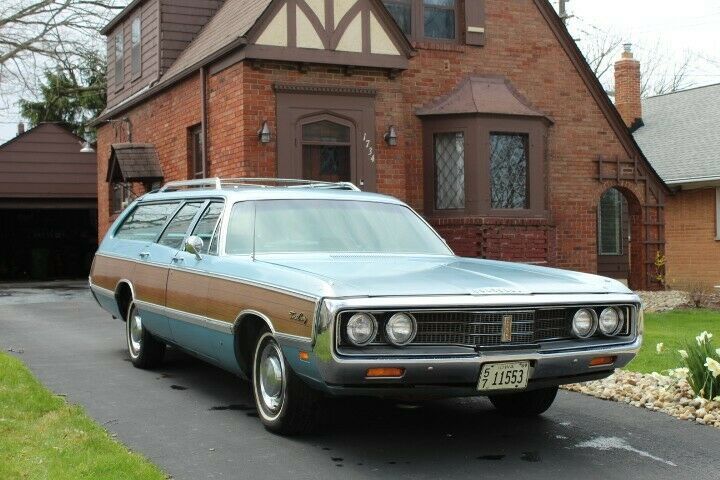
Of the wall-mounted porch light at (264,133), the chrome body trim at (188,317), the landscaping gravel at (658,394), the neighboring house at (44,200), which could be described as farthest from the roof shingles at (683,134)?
the chrome body trim at (188,317)

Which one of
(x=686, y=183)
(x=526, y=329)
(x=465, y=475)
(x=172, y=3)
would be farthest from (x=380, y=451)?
(x=686, y=183)

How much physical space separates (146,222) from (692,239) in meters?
18.0

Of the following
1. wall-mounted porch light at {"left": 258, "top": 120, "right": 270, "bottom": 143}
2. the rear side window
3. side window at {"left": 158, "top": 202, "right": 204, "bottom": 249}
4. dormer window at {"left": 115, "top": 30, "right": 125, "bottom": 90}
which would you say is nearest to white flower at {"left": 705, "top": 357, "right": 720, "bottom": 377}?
side window at {"left": 158, "top": 202, "right": 204, "bottom": 249}

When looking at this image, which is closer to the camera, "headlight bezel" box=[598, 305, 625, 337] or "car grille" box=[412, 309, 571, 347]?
"car grille" box=[412, 309, 571, 347]

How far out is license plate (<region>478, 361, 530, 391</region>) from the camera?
5.28 metres

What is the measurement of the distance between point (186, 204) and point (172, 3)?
37.4 ft

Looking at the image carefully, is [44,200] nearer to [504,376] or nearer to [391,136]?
[391,136]

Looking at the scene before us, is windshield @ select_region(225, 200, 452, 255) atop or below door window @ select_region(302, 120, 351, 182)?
below

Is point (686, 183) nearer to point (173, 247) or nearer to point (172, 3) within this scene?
point (172, 3)

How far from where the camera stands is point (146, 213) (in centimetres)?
906

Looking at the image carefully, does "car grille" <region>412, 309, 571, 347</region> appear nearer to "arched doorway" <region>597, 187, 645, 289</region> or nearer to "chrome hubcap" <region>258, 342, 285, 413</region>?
"chrome hubcap" <region>258, 342, 285, 413</region>

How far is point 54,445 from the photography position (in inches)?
217

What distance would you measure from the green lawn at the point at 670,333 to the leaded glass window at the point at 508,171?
10.0ft

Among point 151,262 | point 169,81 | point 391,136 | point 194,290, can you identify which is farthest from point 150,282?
point 169,81
